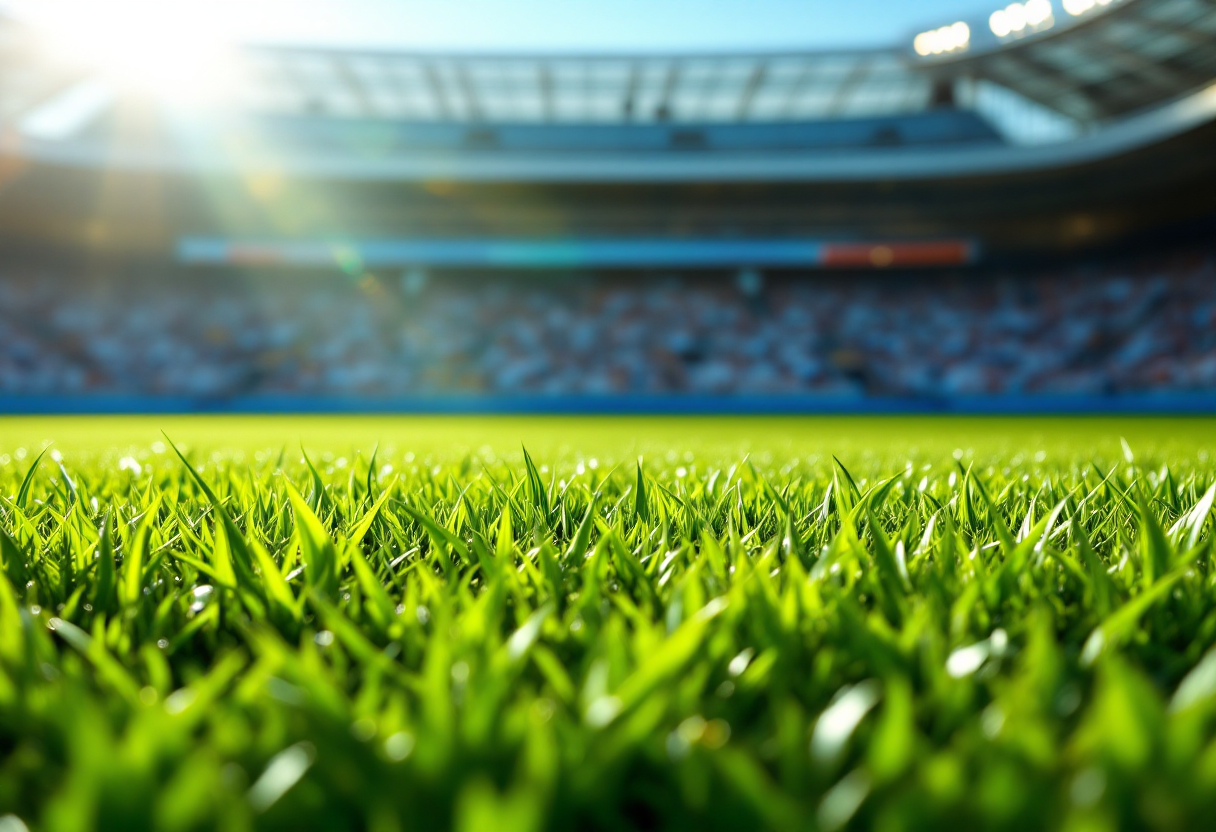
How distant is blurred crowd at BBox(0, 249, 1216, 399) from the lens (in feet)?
65.0

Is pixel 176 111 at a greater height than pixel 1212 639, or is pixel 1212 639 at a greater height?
Result: pixel 176 111

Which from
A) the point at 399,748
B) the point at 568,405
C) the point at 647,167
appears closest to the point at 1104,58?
the point at 647,167

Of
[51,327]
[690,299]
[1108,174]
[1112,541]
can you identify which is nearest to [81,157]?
[51,327]

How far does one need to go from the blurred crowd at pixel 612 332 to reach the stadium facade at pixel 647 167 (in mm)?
613

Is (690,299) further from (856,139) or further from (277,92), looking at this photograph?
(277,92)

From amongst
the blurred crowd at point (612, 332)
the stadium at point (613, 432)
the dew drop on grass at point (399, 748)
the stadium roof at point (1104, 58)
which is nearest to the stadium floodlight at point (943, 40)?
the stadium at point (613, 432)

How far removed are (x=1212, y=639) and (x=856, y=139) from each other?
3038cm

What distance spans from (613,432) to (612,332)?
14.0 m

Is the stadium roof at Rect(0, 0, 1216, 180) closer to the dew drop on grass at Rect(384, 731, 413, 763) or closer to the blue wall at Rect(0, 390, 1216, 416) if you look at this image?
the blue wall at Rect(0, 390, 1216, 416)

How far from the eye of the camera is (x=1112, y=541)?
1093mm

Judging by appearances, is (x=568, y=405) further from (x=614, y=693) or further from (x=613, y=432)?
(x=614, y=693)

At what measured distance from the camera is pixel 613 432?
29.1 feet

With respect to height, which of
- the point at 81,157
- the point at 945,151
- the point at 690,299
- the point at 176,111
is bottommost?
the point at 690,299

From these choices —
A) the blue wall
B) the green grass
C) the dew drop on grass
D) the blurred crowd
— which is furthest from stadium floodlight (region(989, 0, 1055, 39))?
the dew drop on grass
